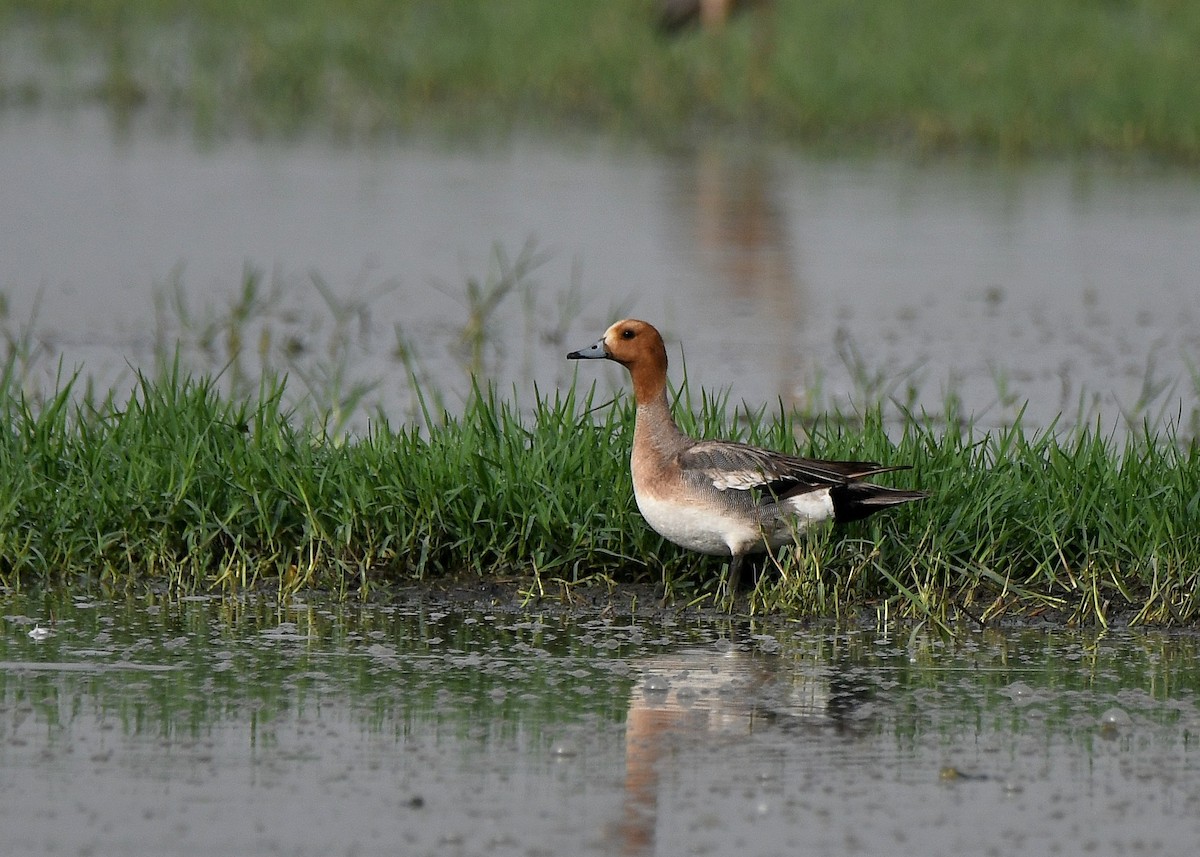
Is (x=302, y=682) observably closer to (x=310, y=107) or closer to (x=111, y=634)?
(x=111, y=634)

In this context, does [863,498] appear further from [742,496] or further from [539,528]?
[539,528]

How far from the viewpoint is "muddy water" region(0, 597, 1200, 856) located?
452 cm

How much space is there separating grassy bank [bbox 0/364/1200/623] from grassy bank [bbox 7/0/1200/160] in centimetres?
1254

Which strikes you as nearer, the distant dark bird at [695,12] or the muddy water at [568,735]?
the muddy water at [568,735]

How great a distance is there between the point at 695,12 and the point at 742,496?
56.3ft

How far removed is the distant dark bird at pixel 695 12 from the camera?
2253 cm

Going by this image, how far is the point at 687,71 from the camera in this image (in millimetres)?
22750

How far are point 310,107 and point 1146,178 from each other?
8.28m

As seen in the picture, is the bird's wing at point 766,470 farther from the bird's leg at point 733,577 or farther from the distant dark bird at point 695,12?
the distant dark bird at point 695,12

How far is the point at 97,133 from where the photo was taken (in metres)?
19.5

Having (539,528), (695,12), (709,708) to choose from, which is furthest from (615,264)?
(695,12)

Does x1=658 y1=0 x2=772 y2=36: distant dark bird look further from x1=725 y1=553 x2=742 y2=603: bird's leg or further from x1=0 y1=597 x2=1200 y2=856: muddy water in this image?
x1=0 y1=597 x2=1200 y2=856: muddy water

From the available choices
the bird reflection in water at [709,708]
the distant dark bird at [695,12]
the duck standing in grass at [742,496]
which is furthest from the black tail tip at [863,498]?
the distant dark bird at [695,12]

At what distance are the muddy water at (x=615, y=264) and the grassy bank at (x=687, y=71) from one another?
4.25 feet
